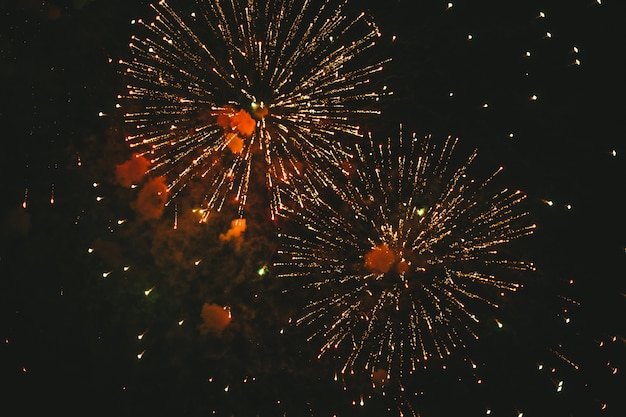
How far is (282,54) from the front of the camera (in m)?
1.94

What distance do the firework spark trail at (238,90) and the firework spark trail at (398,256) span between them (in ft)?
0.70

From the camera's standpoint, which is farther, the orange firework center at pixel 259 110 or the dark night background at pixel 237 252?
the dark night background at pixel 237 252

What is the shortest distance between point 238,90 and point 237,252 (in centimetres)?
80

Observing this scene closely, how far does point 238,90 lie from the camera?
200 centimetres

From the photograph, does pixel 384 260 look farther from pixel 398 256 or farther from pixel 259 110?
pixel 259 110

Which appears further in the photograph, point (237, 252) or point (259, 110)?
point (237, 252)

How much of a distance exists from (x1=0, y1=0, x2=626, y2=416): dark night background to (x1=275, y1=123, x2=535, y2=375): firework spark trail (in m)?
0.13

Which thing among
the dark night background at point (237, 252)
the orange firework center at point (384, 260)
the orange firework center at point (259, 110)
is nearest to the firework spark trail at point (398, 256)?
the orange firework center at point (384, 260)

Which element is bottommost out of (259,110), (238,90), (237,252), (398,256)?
(398,256)

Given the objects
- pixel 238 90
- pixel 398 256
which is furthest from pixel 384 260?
pixel 238 90

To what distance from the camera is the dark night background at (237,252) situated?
2.05 m

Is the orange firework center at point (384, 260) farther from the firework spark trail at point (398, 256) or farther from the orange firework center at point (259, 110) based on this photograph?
the orange firework center at point (259, 110)

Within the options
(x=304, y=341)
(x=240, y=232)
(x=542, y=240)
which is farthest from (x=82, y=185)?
(x=542, y=240)

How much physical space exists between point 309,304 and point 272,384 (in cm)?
44
